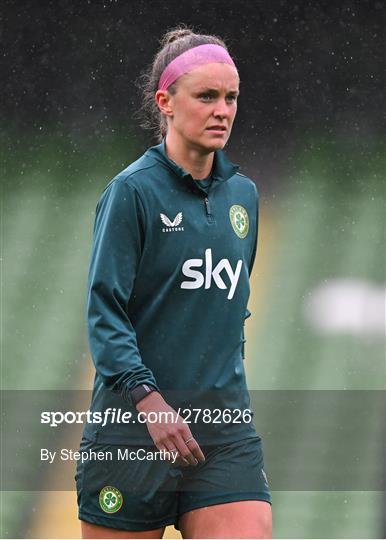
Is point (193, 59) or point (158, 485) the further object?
point (193, 59)

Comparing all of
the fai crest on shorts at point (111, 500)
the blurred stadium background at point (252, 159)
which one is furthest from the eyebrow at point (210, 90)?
the blurred stadium background at point (252, 159)

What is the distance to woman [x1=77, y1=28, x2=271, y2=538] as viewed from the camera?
3557 mm

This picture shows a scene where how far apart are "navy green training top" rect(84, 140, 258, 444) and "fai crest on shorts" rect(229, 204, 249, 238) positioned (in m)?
0.07

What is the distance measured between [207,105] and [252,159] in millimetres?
2427

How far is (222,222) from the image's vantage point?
370cm

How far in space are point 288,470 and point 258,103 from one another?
59.4 inches

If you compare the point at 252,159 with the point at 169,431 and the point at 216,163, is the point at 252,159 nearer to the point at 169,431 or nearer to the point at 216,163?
the point at 216,163

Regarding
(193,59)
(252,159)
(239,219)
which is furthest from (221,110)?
(252,159)

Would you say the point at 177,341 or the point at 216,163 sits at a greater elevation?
the point at 216,163

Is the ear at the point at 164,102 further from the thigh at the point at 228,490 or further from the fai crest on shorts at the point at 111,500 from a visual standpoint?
the fai crest on shorts at the point at 111,500

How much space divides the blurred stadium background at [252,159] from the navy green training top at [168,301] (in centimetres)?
232

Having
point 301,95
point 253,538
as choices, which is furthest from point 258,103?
point 253,538

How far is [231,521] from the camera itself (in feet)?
11.7

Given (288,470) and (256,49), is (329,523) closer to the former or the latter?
(288,470)
